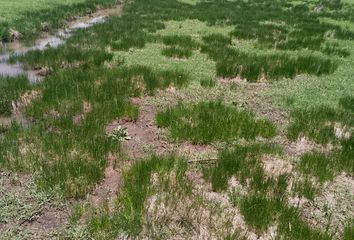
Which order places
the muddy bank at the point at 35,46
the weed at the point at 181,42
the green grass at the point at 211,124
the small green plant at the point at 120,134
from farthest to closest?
the weed at the point at 181,42 < the muddy bank at the point at 35,46 < the green grass at the point at 211,124 < the small green plant at the point at 120,134

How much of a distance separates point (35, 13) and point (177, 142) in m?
21.3

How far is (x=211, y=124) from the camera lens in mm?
9180

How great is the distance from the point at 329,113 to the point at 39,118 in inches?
294

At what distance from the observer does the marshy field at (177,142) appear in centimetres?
602

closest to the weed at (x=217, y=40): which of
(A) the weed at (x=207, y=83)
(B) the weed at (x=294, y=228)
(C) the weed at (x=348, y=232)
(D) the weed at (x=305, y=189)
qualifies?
(A) the weed at (x=207, y=83)

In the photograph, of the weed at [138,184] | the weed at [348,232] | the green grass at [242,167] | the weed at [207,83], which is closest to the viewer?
the weed at [348,232]

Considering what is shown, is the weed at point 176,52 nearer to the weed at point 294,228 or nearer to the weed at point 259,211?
the weed at point 259,211

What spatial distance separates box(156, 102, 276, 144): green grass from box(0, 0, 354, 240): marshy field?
0.03 meters

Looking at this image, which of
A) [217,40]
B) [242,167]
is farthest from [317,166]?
[217,40]

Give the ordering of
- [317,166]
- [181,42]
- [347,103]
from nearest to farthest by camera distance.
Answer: [317,166], [347,103], [181,42]

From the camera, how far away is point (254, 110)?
10.6 meters

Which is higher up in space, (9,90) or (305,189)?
(305,189)

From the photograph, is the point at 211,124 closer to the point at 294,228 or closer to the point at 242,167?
the point at 242,167

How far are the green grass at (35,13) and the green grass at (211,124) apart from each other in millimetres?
14197
